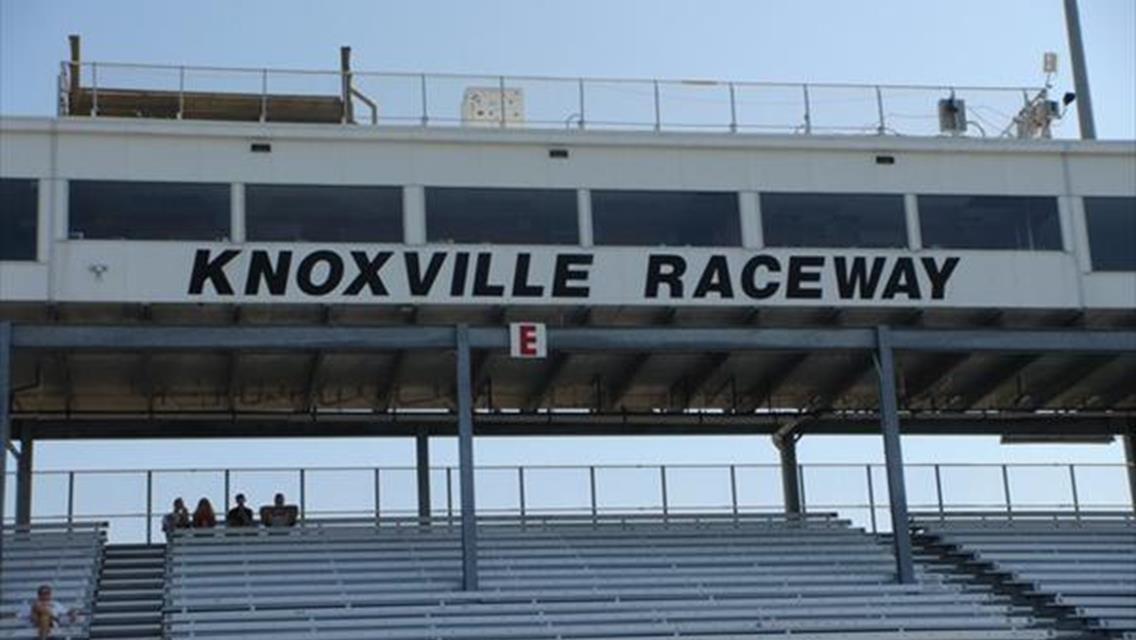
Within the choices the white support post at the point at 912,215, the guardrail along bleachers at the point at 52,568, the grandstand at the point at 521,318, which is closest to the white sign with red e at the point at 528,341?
the grandstand at the point at 521,318

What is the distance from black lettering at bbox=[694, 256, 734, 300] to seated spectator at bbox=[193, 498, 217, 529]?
7.31 metres

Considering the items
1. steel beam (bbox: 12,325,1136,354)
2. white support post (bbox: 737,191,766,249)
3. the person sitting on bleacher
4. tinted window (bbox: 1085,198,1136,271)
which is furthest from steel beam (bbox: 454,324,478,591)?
tinted window (bbox: 1085,198,1136,271)

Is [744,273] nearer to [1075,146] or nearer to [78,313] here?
[1075,146]

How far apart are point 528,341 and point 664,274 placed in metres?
2.09

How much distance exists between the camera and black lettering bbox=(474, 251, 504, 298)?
86.1 ft

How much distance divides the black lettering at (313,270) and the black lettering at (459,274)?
141 centimetres

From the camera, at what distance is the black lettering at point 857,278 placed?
27.3 m

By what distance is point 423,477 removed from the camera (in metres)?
29.4

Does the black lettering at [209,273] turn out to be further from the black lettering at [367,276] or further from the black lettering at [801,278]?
the black lettering at [801,278]

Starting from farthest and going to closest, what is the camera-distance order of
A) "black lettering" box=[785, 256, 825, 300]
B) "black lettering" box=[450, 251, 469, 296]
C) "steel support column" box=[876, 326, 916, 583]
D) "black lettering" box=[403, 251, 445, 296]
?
"black lettering" box=[785, 256, 825, 300], "steel support column" box=[876, 326, 916, 583], "black lettering" box=[450, 251, 469, 296], "black lettering" box=[403, 251, 445, 296]

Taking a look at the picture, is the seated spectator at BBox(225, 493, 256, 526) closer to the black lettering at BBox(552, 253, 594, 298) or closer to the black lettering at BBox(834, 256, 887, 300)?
→ the black lettering at BBox(552, 253, 594, 298)

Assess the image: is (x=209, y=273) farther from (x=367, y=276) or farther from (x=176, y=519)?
(x=176, y=519)

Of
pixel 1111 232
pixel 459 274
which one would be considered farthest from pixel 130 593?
pixel 1111 232

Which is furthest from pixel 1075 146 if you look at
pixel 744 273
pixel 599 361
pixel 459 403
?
pixel 459 403
